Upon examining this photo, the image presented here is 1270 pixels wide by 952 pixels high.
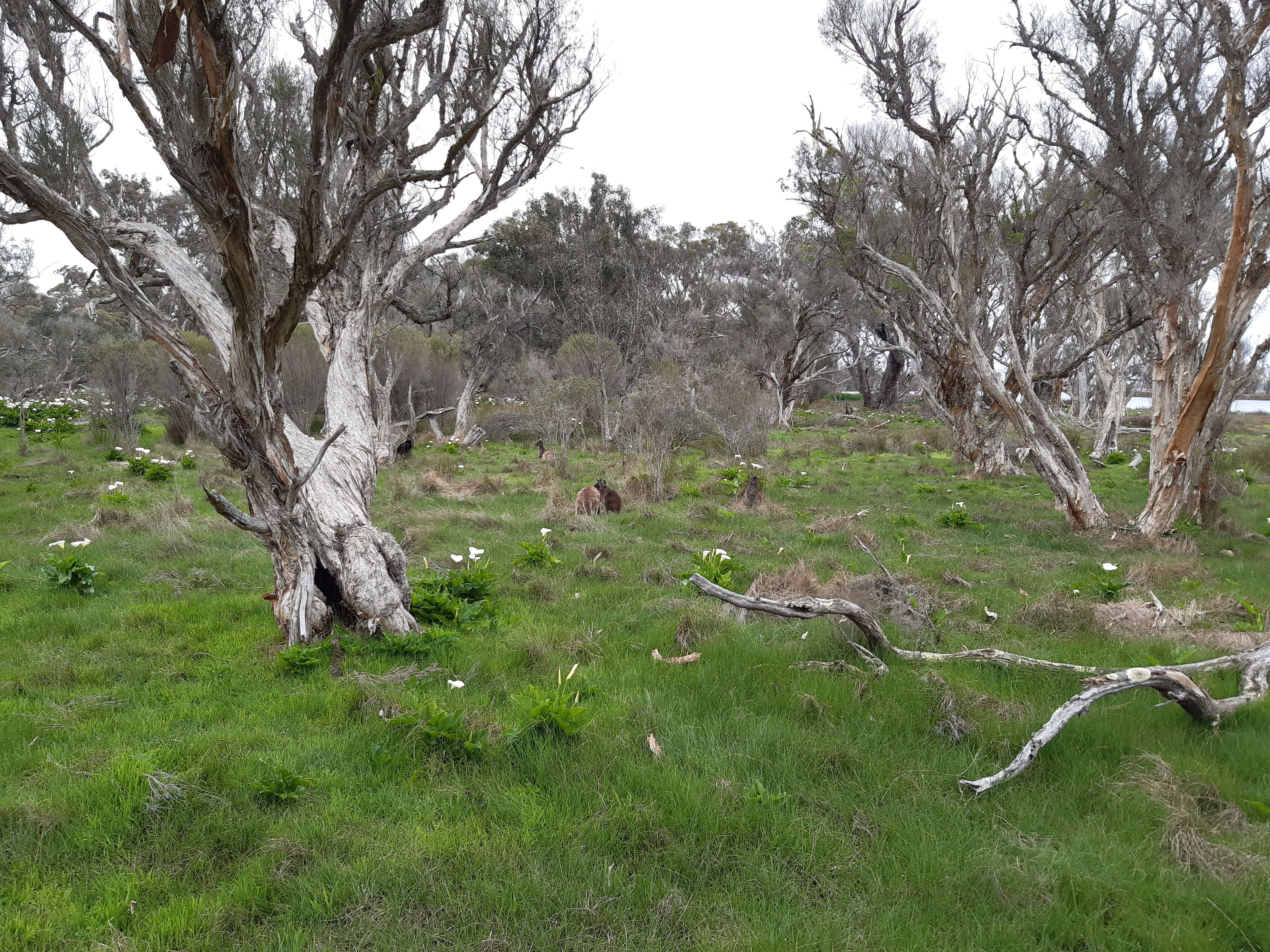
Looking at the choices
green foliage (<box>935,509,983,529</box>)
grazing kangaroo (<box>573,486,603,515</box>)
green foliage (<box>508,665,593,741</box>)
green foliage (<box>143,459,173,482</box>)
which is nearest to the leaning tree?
green foliage (<box>508,665,593,741</box>)

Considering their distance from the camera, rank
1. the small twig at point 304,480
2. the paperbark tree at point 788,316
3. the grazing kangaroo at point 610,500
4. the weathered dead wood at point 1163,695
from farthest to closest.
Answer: the paperbark tree at point 788,316 < the grazing kangaroo at point 610,500 < the small twig at point 304,480 < the weathered dead wood at point 1163,695

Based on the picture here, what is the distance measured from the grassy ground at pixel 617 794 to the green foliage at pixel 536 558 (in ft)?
3.31

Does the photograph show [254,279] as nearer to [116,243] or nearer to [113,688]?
[116,243]

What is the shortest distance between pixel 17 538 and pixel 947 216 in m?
14.9

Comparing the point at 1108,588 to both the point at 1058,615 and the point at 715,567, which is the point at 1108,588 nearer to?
the point at 1058,615

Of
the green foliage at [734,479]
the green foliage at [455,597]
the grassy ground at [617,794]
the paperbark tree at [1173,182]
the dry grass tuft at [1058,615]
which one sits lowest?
the grassy ground at [617,794]

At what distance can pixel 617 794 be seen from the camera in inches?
129

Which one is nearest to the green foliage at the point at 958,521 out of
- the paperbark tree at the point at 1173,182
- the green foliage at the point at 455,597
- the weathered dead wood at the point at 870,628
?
the paperbark tree at the point at 1173,182

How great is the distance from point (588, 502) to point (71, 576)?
21.1 ft

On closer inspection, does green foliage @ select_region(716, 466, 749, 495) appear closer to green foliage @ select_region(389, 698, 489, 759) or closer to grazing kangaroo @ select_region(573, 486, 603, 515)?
grazing kangaroo @ select_region(573, 486, 603, 515)

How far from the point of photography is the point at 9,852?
2744 millimetres

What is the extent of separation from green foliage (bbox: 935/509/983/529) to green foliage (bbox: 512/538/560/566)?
6.43 m

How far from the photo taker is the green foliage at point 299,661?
456 centimetres

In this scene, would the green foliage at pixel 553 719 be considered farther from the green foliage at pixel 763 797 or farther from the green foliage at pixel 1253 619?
the green foliage at pixel 1253 619
